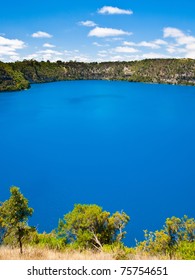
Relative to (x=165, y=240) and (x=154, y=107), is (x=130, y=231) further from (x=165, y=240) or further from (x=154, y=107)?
(x=154, y=107)

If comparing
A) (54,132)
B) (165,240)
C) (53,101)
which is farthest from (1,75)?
(165,240)

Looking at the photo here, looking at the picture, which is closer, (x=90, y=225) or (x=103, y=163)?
(x=90, y=225)

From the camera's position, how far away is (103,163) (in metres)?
52.5

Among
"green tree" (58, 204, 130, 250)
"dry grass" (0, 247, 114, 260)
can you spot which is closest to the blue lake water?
"green tree" (58, 204, 130, 250)

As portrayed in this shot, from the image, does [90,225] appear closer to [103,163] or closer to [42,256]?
[42,256]

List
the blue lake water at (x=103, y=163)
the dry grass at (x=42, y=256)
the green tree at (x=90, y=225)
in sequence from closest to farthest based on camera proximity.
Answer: the dry grass at (x=42, y=256) → the green tree at (x=90, y=225) → the blue lake water at (x=103, y=163)

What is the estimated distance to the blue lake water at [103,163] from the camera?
38.2 meters

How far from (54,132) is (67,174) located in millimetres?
31011

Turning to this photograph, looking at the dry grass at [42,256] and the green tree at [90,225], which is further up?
the dry grass at [42,256]

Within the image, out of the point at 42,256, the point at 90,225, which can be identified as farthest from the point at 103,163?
the point at 42,256

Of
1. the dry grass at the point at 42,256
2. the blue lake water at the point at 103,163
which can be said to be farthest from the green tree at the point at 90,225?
the dry grass at the point at 42,256

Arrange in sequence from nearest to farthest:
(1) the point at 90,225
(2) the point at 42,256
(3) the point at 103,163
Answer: (2) the point at 42,256, (1) the point at 90,225, (3) the point at 103,163

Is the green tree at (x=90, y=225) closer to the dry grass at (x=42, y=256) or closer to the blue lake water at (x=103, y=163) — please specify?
the blue lake water at (x=103, y=163)

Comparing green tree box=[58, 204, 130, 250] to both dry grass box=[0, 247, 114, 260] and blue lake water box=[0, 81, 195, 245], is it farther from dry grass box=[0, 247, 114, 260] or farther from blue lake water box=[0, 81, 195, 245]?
dry grass box=[0, 247, 114, 260]
